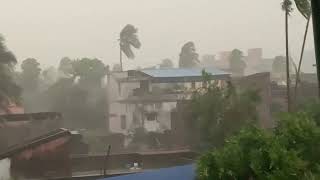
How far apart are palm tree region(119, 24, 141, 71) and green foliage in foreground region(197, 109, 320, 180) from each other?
39.4 m

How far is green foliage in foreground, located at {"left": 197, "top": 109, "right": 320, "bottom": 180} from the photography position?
6.44 metres

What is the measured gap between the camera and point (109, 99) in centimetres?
3619

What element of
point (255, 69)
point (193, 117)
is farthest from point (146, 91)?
point (255, 69)

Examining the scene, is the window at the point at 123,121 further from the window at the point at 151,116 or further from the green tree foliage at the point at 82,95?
the green tree foliage at the point at 82,95

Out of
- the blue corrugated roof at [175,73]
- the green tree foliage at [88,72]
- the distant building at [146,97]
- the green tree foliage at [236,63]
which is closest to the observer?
the distant building at [146,97]

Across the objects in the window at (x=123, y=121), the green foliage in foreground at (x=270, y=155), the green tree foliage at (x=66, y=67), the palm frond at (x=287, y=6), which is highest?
the palm frond at (x=287, y=6)

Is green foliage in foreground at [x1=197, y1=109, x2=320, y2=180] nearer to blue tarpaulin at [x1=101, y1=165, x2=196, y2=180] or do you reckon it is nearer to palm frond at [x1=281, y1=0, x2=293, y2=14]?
blue tarpaulin at [x1=101, y1=165, x2=196, y2=180]

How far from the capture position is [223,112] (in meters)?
22.9

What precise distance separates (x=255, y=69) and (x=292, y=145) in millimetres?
70036

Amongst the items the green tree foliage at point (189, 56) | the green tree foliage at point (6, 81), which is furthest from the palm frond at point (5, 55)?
the green tree foliage at point (189, 56)

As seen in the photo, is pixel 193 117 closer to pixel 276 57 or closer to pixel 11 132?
pixel 11 132

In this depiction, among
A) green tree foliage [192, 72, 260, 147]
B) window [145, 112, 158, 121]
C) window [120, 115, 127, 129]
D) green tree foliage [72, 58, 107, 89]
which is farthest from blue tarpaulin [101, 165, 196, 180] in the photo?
green tree foliage [72, 58, 107, 89]

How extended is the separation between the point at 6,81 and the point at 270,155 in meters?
20.6

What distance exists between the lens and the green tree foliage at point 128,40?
153 ft
